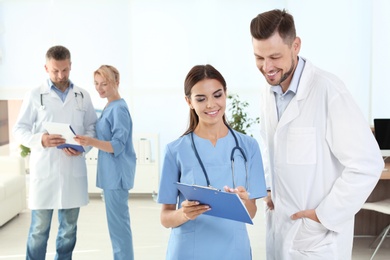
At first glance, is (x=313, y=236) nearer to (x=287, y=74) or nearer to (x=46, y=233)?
(x=287, y=74)

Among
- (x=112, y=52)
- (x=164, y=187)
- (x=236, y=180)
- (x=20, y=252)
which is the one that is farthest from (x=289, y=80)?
(x=112, y=52)

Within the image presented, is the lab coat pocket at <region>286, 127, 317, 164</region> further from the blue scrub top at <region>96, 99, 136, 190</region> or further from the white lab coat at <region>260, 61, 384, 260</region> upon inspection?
the blue scrub top at <region>96, 99, 136, 190</region>

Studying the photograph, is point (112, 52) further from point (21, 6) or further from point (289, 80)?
point (289, 80)

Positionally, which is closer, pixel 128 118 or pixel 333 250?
pixel 333 250

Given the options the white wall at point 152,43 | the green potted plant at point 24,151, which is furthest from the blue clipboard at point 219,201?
the white wall at point 152,43

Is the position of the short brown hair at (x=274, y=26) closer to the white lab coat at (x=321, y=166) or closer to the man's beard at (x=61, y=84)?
the white lab coat at (x=321, y=166)

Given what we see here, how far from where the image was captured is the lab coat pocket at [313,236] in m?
1.85

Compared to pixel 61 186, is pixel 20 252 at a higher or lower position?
lower

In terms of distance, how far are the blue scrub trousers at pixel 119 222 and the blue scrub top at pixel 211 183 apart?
1.52m

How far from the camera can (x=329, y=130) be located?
1800mm

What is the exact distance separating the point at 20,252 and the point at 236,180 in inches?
111

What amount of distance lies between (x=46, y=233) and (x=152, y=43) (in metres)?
3.55

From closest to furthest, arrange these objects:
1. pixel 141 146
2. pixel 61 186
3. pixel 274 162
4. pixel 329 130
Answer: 1. pixel 329 130
2. pixel 274 162
3. pixel 61 186
4. pixel 141 146

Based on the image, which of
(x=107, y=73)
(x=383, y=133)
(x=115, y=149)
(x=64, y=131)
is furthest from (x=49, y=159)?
(x=383, y=133)
